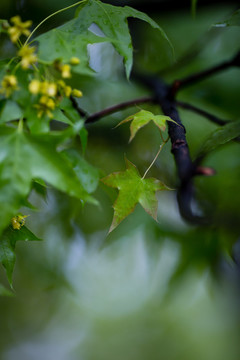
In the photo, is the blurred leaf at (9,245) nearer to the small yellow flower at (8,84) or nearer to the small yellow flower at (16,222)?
the small yellow flower at (16,222)

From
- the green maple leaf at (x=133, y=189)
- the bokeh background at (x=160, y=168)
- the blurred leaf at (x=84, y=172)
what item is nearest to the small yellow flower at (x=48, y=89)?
the blurred leaf at (x=84, y=172)

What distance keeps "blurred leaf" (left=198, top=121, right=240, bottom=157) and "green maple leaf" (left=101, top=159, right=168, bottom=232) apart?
12 centimetres

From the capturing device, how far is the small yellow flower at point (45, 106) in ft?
1.95

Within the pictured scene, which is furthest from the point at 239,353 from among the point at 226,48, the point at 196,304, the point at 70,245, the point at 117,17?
the point at 117,17

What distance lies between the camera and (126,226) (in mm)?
1612

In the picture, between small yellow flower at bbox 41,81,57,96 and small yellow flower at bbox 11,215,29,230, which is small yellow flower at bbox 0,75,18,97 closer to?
small yellow flower at bbox 41,81,57,96

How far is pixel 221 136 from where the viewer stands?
75 cm

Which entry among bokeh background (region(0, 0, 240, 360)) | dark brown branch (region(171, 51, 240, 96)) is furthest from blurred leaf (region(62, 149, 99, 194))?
dark brown branch (region(171, 51, 240, 96))

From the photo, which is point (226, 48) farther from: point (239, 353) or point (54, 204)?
point (239, 353)

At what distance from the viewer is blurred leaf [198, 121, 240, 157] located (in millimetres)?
735

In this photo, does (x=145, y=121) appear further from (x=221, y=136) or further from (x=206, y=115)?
(x=206, y=115)

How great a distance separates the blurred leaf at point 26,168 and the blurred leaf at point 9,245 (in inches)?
9.7

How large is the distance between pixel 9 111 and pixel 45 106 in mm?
61

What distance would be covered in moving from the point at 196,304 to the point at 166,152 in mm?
2481
